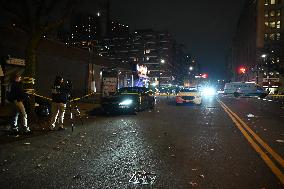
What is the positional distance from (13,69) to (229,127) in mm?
15580

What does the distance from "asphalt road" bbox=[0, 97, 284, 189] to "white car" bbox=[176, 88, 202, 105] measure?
1684 cm

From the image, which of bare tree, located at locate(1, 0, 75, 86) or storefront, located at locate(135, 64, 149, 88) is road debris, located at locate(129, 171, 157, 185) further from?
storefront, located at locate(135, 64, 149, 88)

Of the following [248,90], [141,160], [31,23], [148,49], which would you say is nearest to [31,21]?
[31,23]

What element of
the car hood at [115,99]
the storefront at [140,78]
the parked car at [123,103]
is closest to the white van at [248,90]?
the storefront at [140,78]

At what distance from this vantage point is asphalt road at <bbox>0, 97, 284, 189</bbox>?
5910 mm

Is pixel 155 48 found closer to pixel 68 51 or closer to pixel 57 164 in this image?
pixel 68 51

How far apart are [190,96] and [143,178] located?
23.4 meters

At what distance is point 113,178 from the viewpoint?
614cm

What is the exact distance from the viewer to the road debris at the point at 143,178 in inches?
232

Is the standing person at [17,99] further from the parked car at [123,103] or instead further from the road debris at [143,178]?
the parked car at [123,103]

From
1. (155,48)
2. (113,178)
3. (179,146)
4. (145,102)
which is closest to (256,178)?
(113,178)

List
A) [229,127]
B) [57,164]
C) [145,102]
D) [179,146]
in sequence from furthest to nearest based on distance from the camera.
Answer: [145,102] → [229,127] → [179,146] → [57,164]

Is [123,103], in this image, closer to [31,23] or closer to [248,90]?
[31,23]

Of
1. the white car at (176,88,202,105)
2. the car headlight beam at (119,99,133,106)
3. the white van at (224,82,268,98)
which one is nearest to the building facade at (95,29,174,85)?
the white van at (224,82,268,98)
